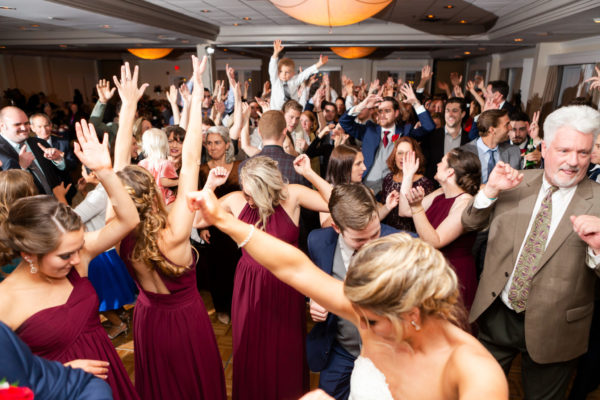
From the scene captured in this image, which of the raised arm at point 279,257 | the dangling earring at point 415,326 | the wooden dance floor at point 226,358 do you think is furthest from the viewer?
the wooden dance floor at point 226,358

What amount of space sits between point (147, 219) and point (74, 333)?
0.49 metres

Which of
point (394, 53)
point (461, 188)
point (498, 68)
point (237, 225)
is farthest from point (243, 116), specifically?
point (394, 53)

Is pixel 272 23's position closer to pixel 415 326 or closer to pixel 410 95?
pixel 410 95

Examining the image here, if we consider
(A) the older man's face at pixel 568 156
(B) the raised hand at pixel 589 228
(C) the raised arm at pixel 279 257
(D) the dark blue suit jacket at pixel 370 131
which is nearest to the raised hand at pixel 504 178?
(A) the older man's face at pixel 568 156

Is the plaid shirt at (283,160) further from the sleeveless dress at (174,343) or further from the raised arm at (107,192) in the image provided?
the raised arm at (107,192)

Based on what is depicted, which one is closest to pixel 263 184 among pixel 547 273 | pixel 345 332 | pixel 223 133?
pixel 345 332

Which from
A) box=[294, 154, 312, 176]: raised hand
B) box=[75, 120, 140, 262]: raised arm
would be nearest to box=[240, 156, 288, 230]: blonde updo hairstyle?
box=[294, 154, 312, 176]: raised hand

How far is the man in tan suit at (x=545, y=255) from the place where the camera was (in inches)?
55.5

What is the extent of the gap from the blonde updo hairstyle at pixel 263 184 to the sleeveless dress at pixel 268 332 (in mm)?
91

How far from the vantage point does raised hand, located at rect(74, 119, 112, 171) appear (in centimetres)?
138

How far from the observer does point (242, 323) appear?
1.99m

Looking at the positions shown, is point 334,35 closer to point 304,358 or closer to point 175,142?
point 175,142

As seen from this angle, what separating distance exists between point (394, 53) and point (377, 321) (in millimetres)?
13567

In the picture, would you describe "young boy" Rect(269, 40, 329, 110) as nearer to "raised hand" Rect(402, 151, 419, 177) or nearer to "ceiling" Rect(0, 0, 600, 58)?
"ceiling" Rect(0, 0, 600, 58)
